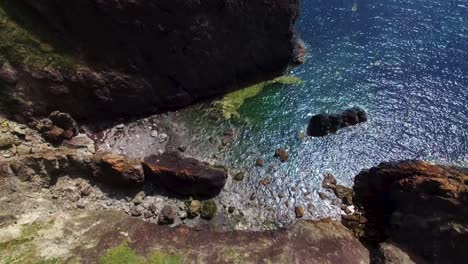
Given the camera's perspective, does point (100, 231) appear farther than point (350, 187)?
No

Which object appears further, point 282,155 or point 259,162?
point 282,155

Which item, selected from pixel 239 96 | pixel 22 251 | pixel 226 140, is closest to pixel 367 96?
pixel 239 96

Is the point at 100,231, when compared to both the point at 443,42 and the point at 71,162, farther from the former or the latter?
the point at 443,42

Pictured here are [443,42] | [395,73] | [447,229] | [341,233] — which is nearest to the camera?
[447,229]

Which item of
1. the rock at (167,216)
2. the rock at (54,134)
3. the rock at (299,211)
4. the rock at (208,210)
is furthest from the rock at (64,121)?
the rock at (299,211)

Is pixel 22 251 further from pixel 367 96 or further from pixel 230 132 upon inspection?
pixel 367 96

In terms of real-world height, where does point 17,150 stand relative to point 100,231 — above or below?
above

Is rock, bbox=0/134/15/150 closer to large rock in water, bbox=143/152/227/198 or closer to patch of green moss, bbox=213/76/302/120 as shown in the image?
large rock in water, bbox=143/152/227/198

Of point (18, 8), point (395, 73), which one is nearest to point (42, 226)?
point (18, 8)
